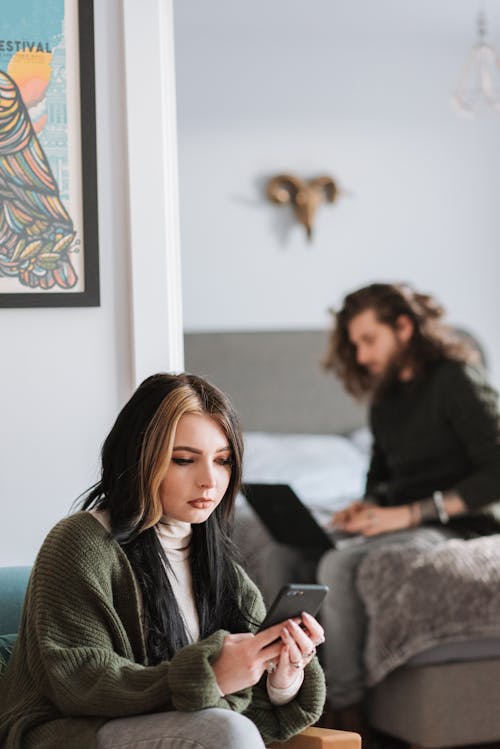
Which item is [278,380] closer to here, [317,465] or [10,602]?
[317,465]

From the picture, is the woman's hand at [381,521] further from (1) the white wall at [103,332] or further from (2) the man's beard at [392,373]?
(1) the white wall at [103,332]

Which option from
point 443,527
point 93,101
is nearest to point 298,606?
point 93,101

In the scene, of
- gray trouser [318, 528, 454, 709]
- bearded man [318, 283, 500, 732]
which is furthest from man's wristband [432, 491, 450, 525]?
gray trouser [318, 528, 454, 709]

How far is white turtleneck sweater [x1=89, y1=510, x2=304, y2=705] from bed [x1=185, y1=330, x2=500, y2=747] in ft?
3.15

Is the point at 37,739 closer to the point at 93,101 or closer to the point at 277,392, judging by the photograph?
the point at 93,101

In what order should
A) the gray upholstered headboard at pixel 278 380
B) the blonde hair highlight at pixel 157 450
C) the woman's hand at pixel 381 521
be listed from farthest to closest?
the gray upholstered headboard at pixel 278 380
the woman's hand at pixel 381 521
the blonde hair highlight at pixel 157 450

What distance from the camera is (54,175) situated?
2.15 meters

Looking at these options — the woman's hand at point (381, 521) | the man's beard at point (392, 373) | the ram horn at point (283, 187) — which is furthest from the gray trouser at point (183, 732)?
the ram horn at point (283, 187)

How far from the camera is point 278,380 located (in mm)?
4949

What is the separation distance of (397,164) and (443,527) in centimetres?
232

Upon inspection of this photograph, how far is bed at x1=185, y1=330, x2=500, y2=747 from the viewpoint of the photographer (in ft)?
9.57

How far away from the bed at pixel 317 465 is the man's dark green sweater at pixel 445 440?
384mm

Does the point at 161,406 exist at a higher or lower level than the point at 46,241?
lower

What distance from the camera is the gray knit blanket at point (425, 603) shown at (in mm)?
2889
